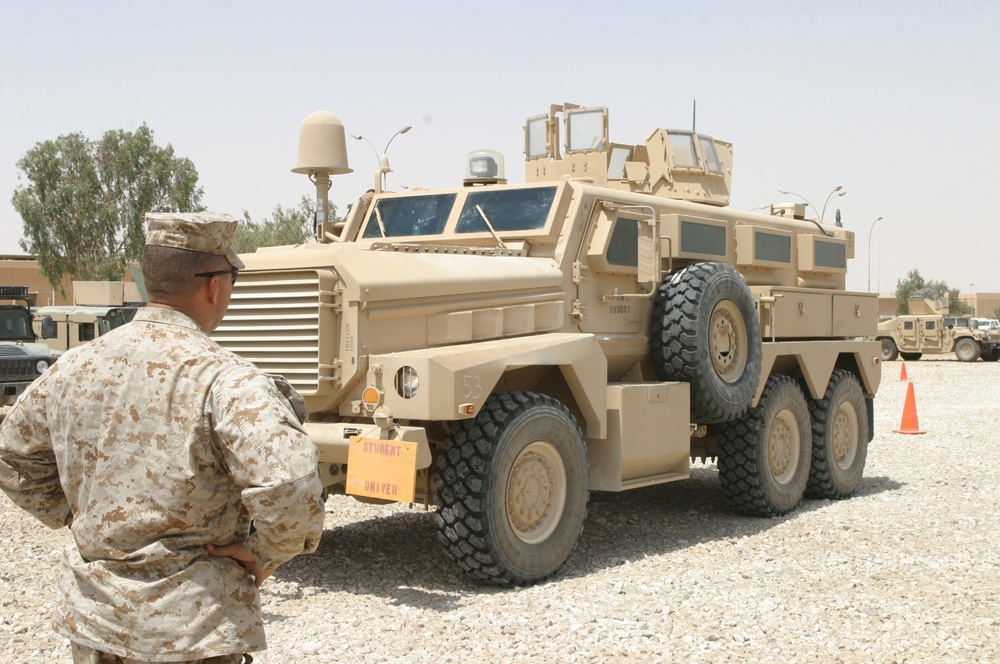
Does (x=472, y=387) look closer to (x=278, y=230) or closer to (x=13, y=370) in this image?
(x=13, y=370)

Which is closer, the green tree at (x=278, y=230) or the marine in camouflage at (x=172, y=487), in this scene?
the marine in camouflage at (x=172, y=487)

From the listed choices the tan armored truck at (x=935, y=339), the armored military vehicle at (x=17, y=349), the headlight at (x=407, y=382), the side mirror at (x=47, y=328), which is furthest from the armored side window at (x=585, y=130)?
the tan armored truck at (x=935, y=339)

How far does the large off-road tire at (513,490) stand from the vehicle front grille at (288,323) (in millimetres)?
867

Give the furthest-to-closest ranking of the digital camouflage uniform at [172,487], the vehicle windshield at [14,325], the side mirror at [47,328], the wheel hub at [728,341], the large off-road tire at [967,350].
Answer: the large off-road tire at [967,350] < the vehicle windshield at [14,325] < the side mirror at [47,328] < the wheel hub at [728,341] < the digital camouflage uniform at [172,487]

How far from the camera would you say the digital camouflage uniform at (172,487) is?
8.46ft

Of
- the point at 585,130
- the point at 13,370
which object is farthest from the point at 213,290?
the point at 13,370

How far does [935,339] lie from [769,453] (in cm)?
2928

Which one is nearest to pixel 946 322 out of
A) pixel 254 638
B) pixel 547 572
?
pixel 547 572

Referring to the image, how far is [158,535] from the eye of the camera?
8.68ft

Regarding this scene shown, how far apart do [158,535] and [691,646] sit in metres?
3.28

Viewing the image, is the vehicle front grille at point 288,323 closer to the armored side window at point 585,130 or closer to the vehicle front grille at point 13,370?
the armored side window at point 585,130

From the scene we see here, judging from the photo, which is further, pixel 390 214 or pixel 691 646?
pixel 390 214

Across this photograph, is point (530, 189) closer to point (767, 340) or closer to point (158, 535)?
point (767, 340)

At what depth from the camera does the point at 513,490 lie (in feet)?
21.5
